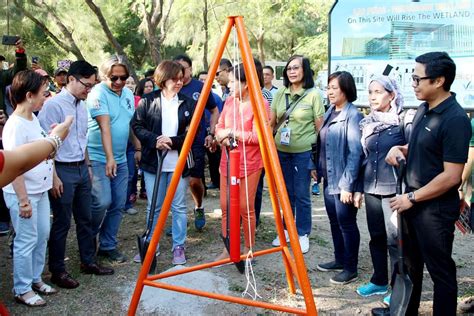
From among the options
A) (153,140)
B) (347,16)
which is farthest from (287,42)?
(153,140)

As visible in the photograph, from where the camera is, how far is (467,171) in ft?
10.6

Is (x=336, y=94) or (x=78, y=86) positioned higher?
(x=78, y=86)

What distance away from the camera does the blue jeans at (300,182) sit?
4734 millimetres

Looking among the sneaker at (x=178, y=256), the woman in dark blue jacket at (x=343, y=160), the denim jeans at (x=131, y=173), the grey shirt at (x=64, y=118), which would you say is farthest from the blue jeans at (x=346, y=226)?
the denim jeans at (x=131, y=173)

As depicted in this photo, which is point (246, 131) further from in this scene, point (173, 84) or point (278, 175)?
point (278, 175)

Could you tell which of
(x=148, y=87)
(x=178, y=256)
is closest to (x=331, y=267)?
(x=178, y=256)

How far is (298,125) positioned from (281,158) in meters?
0.38

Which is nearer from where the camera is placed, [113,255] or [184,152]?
[184,152]

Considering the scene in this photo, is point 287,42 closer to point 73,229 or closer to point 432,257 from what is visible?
point 73,229

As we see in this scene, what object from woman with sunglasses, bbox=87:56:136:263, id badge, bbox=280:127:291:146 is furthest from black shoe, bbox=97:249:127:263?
id badge, bbox=280:127:291:146

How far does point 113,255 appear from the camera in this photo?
460 centimetres

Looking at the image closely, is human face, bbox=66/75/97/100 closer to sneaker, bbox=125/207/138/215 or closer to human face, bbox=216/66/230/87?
sneaker, bbox=125/207/138/215

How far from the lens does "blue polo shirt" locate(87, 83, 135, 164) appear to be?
423 centimetres

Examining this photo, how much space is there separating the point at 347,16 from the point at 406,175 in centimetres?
274
